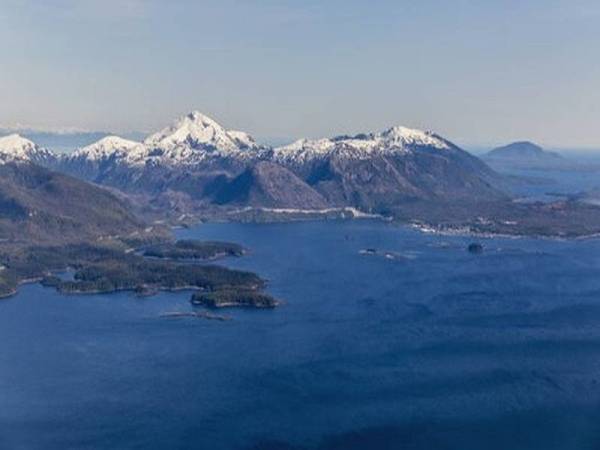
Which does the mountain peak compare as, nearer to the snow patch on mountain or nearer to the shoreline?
the snow patch on mountain

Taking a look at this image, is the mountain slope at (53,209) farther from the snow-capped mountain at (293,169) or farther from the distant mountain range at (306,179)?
the snow-capped mountain at (293,169)

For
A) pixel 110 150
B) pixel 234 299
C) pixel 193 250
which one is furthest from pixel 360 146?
pixel 234 299

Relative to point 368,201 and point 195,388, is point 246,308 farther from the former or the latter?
point 368,201

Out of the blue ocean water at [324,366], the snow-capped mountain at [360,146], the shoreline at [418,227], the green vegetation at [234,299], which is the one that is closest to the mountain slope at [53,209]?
the shoreline at [418,227]

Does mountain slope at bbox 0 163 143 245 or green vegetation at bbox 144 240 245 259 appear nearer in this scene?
green vegetation at bbox 144 240 245 259

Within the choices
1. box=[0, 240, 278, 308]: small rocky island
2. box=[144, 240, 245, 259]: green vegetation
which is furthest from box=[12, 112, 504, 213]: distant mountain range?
box=[0, 240, 278, 308]: small rocky island
